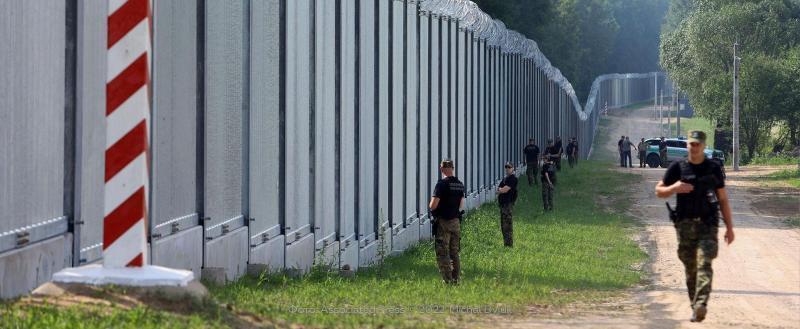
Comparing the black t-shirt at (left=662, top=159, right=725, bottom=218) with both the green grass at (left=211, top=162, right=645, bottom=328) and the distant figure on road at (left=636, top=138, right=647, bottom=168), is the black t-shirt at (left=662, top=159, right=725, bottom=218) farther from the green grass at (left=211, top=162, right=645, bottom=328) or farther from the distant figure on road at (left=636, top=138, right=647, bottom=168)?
the distant figure on road at (left=636, top=138, right=647, bottom=168)

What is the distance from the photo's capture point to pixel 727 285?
18.6 m

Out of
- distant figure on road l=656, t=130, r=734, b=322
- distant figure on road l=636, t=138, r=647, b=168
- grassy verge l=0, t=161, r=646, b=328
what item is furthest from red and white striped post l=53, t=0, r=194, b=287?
distant figure on road l=636, t=138, r=647, b=168

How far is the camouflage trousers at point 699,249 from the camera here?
Answer: 11.9m

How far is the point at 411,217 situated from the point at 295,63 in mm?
9217

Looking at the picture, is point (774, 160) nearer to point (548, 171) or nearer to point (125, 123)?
point (548, 171)

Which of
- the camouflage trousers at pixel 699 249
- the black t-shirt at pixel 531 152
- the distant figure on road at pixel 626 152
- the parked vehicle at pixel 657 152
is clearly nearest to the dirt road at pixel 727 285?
the camouflage trousers at pixel 699 249

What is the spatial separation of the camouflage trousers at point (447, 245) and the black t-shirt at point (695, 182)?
16.6 feet

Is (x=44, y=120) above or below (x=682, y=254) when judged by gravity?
above

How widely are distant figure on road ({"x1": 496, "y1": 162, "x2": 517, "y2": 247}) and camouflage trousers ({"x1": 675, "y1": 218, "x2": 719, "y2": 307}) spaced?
11.8 metres

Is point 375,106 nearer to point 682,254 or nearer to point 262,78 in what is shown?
point 262,78

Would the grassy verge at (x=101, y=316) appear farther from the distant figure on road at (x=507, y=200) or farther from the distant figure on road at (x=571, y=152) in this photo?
the distant figure on road at (x=571, y=152)

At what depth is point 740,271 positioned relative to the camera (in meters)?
21.1

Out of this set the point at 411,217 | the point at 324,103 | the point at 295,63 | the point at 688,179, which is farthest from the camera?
the point at 411,217

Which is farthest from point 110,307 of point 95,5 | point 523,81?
point 523,81
